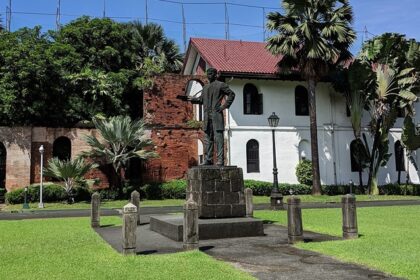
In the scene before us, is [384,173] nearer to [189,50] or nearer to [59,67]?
[189,50]

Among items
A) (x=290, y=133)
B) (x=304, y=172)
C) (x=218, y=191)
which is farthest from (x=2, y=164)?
(x=218, y=191)

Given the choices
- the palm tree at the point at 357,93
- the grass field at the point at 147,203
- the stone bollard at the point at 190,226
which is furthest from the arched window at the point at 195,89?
the stone bollard at the point at 190,226

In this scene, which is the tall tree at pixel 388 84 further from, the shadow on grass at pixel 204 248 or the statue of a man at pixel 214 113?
the shadow on grass at pixel 204 248

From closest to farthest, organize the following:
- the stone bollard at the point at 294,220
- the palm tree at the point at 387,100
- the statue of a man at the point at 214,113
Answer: the stone bollard at the point at 294,220 → the statue of a man at the point at 214,113 → the palm tree at the point at 387,100

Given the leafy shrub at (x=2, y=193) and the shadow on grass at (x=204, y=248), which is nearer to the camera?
the shadow on grass at (x=204, y=248)

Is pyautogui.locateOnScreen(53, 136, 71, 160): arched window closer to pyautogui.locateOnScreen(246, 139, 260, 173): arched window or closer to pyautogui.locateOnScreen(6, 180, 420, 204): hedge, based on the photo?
pyautogui.locateOnScreen(6, 180, 420, 204): hedge

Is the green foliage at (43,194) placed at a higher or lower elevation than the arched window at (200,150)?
lower

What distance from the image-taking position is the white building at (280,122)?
27.3 m

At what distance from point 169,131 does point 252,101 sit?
18.7 feet

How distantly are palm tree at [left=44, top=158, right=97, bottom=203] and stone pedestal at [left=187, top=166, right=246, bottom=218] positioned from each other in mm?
14474

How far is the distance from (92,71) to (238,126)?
411 inches

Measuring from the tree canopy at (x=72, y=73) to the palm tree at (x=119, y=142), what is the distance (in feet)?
11.7

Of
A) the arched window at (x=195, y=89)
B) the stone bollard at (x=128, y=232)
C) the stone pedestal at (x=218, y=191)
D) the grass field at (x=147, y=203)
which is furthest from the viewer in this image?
the arched window at (x=195, y=89)

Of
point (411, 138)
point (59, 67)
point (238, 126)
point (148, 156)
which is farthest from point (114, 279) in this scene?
point (411, 138)
